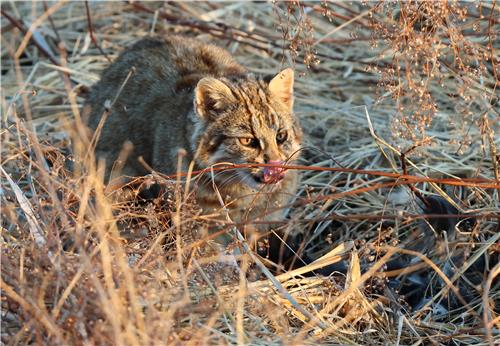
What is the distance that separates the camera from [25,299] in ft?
8.66

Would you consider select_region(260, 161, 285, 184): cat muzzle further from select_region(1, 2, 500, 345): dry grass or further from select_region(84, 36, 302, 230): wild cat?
select_region(1, 2, 500, 345): dry grass

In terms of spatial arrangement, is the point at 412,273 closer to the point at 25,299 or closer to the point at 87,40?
the point at 25,299

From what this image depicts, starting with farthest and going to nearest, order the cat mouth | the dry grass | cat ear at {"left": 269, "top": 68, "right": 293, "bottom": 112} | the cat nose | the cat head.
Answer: cat ear at {"left": 269, "top": 68, "right": 293, "bottom": 112}, the cat head, the cat mouth, the cat nose, the dry grass

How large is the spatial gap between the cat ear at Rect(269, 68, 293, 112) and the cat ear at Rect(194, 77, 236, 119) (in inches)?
10.8

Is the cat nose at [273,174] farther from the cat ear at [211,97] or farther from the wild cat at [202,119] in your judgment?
the cat ear at [211,97]

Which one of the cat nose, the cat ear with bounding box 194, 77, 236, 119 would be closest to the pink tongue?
the cat nose

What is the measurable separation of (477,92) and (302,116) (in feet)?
4.44

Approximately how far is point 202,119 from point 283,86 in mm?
506

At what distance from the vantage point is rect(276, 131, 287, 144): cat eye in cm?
428

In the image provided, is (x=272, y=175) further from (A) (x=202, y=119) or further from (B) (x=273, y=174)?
(A) (x=202, y=119)

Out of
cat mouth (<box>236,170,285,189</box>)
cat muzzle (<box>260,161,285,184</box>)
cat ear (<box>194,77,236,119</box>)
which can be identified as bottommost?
cat mouth (<box>236,170,285,189</box>)

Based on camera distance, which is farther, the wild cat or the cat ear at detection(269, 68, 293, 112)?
the cat ear at detection(269, 68, 293, 112)

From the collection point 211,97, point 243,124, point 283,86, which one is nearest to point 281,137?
point 243,124

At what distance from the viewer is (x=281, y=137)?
4.29m
